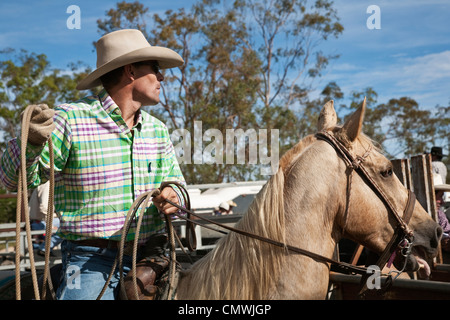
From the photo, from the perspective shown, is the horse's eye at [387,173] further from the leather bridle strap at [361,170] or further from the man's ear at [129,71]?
the man's ear at [129,71]

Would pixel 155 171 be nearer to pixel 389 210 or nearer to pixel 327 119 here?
pixel 327 119

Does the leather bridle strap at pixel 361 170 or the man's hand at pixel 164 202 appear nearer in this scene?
the leather bridle strap at pixel 361 170

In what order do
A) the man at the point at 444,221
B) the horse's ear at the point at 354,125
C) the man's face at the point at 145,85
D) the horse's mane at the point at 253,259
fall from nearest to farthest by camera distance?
the horse's mane at the point at 253,259, the horse's ear at the point at 354,125, the man's face at the point at 145,85, the man at the point at 444,221

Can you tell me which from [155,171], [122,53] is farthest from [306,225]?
[122,53]

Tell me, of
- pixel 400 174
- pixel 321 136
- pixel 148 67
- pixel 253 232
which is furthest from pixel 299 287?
pixel 400 174

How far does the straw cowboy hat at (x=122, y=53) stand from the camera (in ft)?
8.74

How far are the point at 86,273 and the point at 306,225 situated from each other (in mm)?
1237

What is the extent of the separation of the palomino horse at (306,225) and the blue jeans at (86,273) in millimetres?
413

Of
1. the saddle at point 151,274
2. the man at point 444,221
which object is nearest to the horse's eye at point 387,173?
the saddle at point 151,274

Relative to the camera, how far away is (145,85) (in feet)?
8.98

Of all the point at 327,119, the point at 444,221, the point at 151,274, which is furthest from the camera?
the point at 444,221

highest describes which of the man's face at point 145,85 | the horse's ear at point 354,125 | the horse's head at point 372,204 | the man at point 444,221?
the man's face at point 145,85
